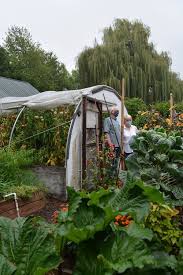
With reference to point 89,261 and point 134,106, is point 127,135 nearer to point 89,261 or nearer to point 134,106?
point 89,261

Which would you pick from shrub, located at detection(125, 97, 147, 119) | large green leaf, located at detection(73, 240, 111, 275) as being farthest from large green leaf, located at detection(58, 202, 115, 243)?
shrub, located at detection(125, 97, 147, 119)

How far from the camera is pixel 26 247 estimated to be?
2.47 m

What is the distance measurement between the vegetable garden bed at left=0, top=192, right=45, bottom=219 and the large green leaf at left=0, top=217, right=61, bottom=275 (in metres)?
2.82

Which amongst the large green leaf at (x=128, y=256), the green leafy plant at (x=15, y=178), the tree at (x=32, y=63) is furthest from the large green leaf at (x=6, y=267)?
the tree at (x=32, y=63)

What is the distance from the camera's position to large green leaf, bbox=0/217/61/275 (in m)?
2.39

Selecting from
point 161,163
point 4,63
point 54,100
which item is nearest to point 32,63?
point 4,63

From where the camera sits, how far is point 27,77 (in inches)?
1362

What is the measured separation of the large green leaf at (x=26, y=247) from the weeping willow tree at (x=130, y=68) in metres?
18.2

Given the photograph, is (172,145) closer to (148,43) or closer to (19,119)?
(19,119)

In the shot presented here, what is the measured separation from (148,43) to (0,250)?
20867mm

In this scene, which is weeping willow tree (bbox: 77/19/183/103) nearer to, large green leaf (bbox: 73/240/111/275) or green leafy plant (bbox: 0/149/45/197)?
green leafy plant (bbox: 0/149/45/197)

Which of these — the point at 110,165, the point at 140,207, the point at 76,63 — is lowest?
the point at 110,165

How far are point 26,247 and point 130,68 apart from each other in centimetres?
1910

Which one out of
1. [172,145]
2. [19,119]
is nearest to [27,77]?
[19,119]
